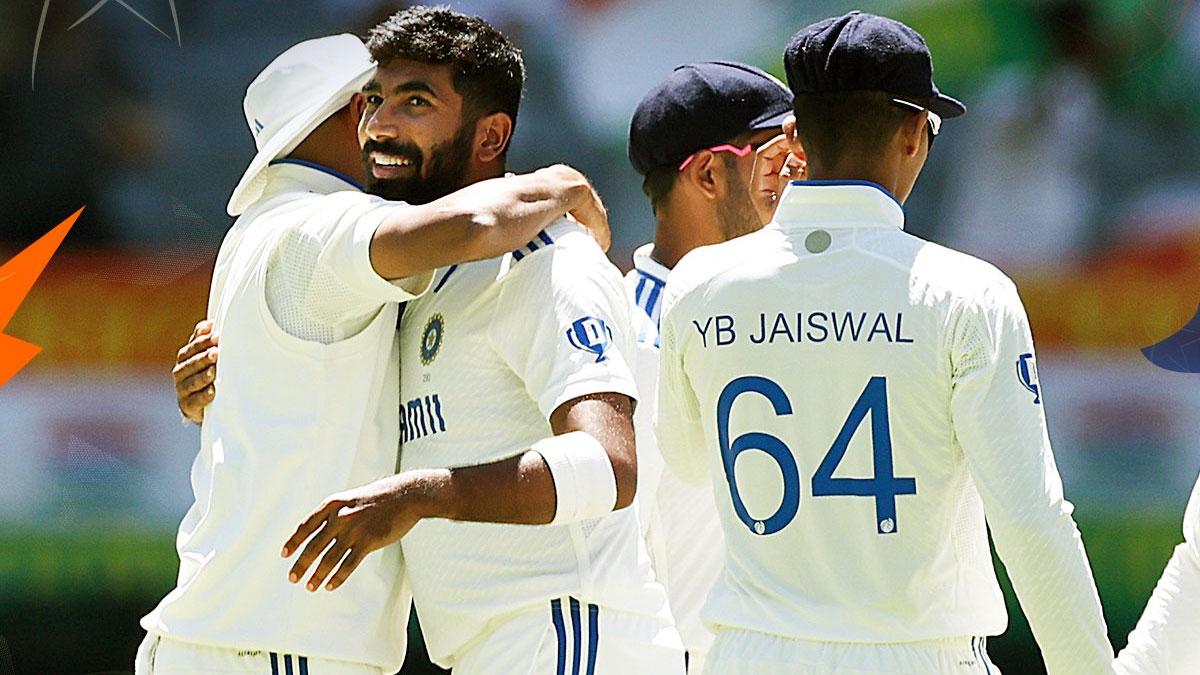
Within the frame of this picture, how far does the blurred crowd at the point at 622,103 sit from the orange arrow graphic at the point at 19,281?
50mm

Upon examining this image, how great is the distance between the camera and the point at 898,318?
2.56 m

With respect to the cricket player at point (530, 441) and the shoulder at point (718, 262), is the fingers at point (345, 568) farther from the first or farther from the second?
the shoulder at point (718, 262)

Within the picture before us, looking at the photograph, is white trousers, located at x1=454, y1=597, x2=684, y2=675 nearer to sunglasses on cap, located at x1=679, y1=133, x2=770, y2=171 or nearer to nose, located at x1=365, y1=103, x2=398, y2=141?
nose, located at x1=365, y1=103, x2=398, y2=141

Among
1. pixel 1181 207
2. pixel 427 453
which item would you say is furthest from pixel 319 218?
pixel 1181 207

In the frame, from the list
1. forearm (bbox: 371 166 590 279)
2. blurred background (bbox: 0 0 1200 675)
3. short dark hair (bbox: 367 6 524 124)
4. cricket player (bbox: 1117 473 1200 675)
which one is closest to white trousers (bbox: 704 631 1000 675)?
forearm (bbox: 371 166 590 279)

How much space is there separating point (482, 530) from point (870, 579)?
723mm

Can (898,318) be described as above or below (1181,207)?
below

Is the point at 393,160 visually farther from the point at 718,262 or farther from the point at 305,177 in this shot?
the point at 718,262

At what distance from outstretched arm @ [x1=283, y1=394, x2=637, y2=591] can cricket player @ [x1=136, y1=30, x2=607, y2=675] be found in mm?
334

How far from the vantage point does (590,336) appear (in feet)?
9.62

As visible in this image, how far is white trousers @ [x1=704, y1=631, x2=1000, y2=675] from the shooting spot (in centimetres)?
255

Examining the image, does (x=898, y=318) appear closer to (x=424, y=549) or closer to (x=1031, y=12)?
(x=424, y=549)

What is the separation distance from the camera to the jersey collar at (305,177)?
335 centimetres

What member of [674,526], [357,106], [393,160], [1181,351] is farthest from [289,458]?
[1181,351]
